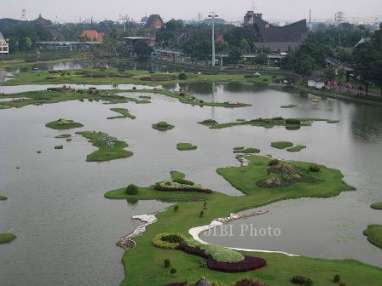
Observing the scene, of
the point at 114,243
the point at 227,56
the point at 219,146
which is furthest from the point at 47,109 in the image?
the point at 227,56

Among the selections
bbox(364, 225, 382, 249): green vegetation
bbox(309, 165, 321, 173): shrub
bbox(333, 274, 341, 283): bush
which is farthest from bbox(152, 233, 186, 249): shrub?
bbox(309, 165, 321, 173): shrub

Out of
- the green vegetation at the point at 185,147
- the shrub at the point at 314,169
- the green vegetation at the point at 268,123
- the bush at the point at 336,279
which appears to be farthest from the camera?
the green vegetation at the point at 268,123

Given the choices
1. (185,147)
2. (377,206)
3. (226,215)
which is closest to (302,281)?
(226,215)

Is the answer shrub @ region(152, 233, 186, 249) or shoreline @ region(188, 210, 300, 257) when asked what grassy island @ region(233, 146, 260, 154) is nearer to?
shoreline @ region(188, 210, 300, 257)

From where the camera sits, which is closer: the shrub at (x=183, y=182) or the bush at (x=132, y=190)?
the bush at (x=132, y=190)

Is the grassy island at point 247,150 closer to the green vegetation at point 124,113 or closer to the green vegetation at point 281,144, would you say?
the green vegetation at point 281,144

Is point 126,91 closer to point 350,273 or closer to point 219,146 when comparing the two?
point 219,146

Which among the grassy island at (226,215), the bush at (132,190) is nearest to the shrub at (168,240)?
the grassy island at (226,215)

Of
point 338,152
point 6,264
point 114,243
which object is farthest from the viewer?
point 338,152
